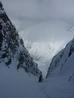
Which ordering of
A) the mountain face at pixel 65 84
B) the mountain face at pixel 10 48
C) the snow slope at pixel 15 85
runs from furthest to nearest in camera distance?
the mountain face at pixel 10 48, the mountain face at pixel 65 84, the snow slope at pixel 15 85

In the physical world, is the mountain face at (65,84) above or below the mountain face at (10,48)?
below

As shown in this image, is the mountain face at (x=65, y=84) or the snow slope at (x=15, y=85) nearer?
the snow slope at (x=15, y=85)

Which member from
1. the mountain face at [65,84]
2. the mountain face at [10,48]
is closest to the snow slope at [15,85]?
the mountain face at [10,48]

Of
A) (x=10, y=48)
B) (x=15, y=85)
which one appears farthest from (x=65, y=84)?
(x=10, y=48)

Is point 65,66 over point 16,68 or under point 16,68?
under

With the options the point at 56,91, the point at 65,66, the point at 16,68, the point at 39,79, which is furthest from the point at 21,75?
the point at 39,79

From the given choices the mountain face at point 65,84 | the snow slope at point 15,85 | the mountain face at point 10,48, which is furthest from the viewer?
the mountain face at point 10,48

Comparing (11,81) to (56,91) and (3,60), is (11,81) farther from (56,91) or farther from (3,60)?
(56,91)

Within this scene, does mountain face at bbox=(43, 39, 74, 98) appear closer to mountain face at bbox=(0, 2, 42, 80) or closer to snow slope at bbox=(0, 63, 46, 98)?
snow slope at bbox=(0, 63, 46, 98)

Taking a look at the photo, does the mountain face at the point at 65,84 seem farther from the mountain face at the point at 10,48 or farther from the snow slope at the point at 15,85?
the mountain face at the point at 10,48
